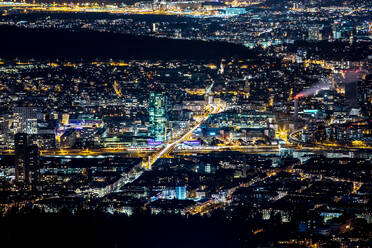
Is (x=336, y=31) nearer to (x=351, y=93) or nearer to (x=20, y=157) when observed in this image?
(x=351, y=93)

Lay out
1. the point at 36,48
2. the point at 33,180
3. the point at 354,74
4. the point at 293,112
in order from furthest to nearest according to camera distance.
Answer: the point at 36,48 → the point at 354,74 → the point at 293,112 → the point at 33,180

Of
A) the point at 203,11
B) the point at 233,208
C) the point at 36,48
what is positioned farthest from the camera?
the point at 203,11

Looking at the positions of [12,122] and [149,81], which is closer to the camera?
[12,122]

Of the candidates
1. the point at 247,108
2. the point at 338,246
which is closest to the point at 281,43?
the point at 247,108

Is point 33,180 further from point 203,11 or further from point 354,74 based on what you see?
point 203,11

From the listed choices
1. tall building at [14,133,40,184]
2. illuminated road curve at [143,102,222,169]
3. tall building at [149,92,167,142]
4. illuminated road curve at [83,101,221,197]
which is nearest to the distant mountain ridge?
illuminated road curve at [143,102,222,169]

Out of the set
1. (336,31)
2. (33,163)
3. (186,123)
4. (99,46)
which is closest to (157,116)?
(186,123)

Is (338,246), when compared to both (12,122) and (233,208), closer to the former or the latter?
(233,208)

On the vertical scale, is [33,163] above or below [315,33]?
below
